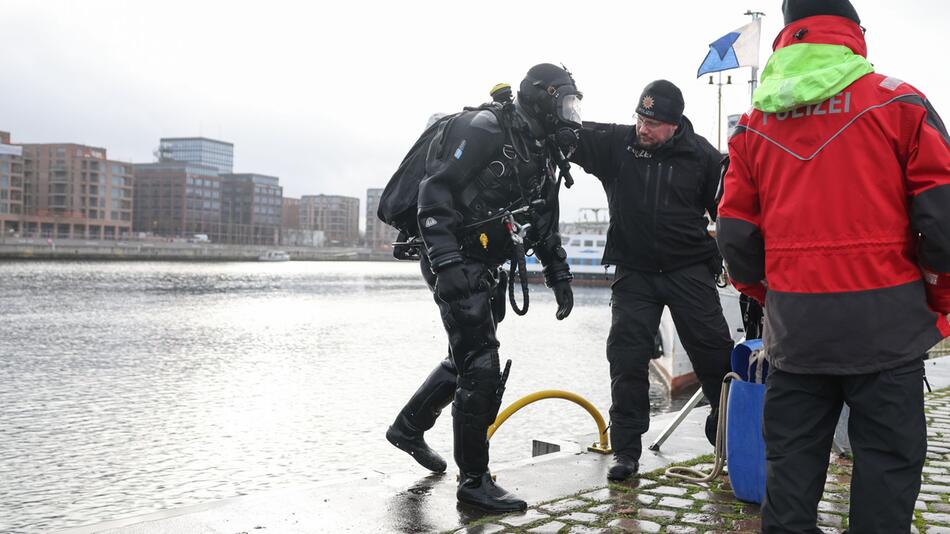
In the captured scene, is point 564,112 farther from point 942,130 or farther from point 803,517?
point 803,517

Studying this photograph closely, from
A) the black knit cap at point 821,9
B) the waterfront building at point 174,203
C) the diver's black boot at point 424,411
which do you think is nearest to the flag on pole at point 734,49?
the diver's black boot at point 424,411

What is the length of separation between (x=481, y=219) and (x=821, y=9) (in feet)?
6.65

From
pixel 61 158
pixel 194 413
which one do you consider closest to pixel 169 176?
pixel 61 158

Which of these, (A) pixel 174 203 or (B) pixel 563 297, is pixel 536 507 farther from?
(A) pixel 174 203

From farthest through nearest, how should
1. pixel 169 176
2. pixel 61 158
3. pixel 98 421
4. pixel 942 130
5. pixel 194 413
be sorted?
pixel 169 176 → pixel 61 158 → pixel 194 413 → pixel 98 421 → pixel 942 130

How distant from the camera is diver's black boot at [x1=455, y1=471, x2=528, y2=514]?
4.01 meters

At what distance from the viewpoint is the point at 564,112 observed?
435cm

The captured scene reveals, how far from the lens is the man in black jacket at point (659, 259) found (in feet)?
15.6

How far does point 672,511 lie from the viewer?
4027 millimetres

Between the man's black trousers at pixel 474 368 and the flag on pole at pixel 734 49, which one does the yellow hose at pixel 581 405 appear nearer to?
the man's black trousers at pixel 474 368

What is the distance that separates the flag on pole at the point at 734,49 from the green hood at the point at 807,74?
11.9m

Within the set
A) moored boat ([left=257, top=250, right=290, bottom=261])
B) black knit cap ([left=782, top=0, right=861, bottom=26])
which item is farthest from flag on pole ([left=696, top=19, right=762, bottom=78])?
moored boat ([left=257, top=250, right=290, bottom=261])

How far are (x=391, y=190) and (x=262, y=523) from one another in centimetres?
180

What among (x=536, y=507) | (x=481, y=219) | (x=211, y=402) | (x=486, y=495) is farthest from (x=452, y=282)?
(x=211, y=402)
